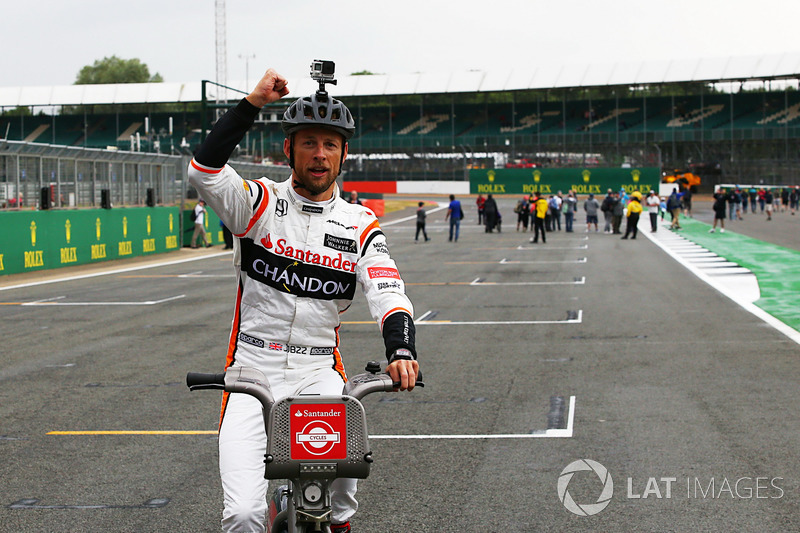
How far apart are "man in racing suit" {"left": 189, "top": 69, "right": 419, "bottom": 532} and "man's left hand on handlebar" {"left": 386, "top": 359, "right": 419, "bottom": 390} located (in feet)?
0.78

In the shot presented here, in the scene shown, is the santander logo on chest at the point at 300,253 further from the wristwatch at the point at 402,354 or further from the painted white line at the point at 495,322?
the painted white line at the point at 495,322

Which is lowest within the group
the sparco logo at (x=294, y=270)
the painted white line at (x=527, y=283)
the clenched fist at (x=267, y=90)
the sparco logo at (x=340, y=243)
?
the painted white line at (x=527, y=283)

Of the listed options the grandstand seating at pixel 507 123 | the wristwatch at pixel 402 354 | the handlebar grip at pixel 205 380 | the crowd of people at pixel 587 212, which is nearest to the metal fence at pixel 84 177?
the crowd of people at pixel 587 212

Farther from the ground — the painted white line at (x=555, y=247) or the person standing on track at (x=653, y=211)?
the person standing on track at (x=653, y=211)

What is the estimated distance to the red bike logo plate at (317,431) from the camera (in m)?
2.99

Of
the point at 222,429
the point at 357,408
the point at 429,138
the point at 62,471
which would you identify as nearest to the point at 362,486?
the point at 62,471

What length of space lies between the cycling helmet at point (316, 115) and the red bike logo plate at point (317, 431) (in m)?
1.12

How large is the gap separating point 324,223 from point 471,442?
344 cm

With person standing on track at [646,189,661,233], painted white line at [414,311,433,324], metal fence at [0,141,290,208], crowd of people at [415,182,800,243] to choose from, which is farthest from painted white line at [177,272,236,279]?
person standing on track at [646,189,661,233]

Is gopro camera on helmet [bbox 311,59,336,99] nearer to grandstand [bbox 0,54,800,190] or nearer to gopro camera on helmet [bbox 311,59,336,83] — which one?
gopro camera on helmet [bbox 311,59,336,83]

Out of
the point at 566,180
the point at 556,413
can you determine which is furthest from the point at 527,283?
the point at 566,180

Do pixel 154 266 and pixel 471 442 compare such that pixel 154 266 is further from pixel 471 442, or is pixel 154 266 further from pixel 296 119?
pixel 296 119

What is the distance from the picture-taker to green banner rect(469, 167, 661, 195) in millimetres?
54094

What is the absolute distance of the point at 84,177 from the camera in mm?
26125
